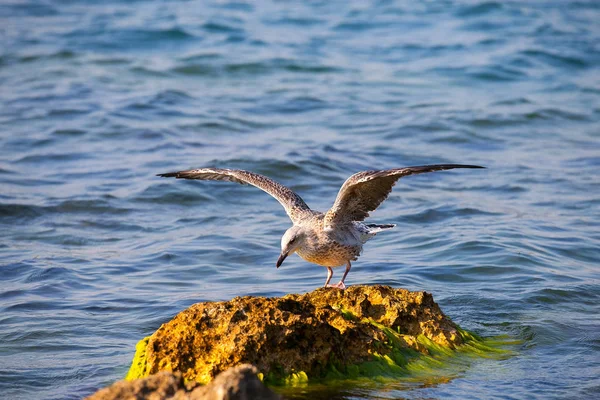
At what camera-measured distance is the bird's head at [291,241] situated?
6477 millimetres

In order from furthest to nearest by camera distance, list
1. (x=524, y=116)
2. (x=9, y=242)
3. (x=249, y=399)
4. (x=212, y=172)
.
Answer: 1. (x=524, y=116)
2. (x=9, y=242)
3. (x=212, y=172)
4. (x=249, y=399)

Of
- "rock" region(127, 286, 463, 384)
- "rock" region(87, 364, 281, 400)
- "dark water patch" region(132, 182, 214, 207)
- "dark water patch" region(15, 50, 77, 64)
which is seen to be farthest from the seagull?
"dark water patch" region(15, 50, 77, 64)

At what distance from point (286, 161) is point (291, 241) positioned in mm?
5586

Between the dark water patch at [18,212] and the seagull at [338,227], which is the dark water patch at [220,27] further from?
the seagull at [338,227]

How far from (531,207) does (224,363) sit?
20.7 feet

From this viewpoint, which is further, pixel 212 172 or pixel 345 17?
pixel 345 17

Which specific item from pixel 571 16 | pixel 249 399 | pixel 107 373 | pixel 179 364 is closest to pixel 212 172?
pixel 107 373

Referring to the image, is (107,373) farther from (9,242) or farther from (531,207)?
(531,207)

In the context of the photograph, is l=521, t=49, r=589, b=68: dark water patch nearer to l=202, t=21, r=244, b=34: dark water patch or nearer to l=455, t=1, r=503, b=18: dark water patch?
l=455, t=1, r=503, b=18: dark water patch

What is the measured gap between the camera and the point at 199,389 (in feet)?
12.4

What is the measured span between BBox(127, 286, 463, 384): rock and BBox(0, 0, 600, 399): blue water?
27cm

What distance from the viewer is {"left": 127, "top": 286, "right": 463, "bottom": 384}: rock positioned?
4.93m

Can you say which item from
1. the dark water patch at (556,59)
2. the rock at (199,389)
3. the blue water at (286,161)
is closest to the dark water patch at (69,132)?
the blue water at (286,161)

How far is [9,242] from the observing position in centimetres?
914
